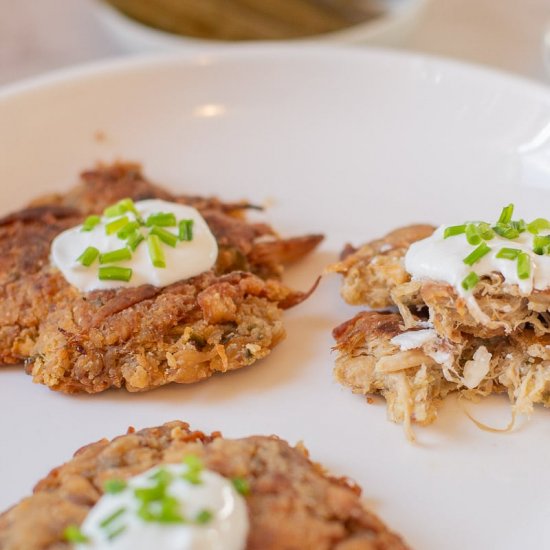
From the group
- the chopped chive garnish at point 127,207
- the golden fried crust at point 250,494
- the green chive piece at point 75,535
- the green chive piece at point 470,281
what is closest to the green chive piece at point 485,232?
the green chive piece at point 470,281

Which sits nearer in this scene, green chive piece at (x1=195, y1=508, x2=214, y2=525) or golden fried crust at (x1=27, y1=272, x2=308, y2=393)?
green chive piece at (x1=195, y1=508, x2=214, y2=525)

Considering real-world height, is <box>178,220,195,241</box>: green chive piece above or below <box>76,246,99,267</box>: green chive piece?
above

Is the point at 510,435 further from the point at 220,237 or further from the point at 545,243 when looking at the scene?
the point at 220,237

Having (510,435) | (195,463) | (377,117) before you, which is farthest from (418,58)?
(195,463)

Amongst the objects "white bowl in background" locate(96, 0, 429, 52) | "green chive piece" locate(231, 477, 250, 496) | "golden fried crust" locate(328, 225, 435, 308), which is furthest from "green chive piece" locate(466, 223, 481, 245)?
"white bowl in background" locate(96, 0, 429, 52)

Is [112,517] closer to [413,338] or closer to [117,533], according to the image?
[117,533]

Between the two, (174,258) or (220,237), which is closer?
(174,258)

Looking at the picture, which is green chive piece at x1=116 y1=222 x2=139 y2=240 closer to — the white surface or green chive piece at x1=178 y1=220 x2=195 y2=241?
green chive piece at x1=178 y1=220 x2=195 y2=241
